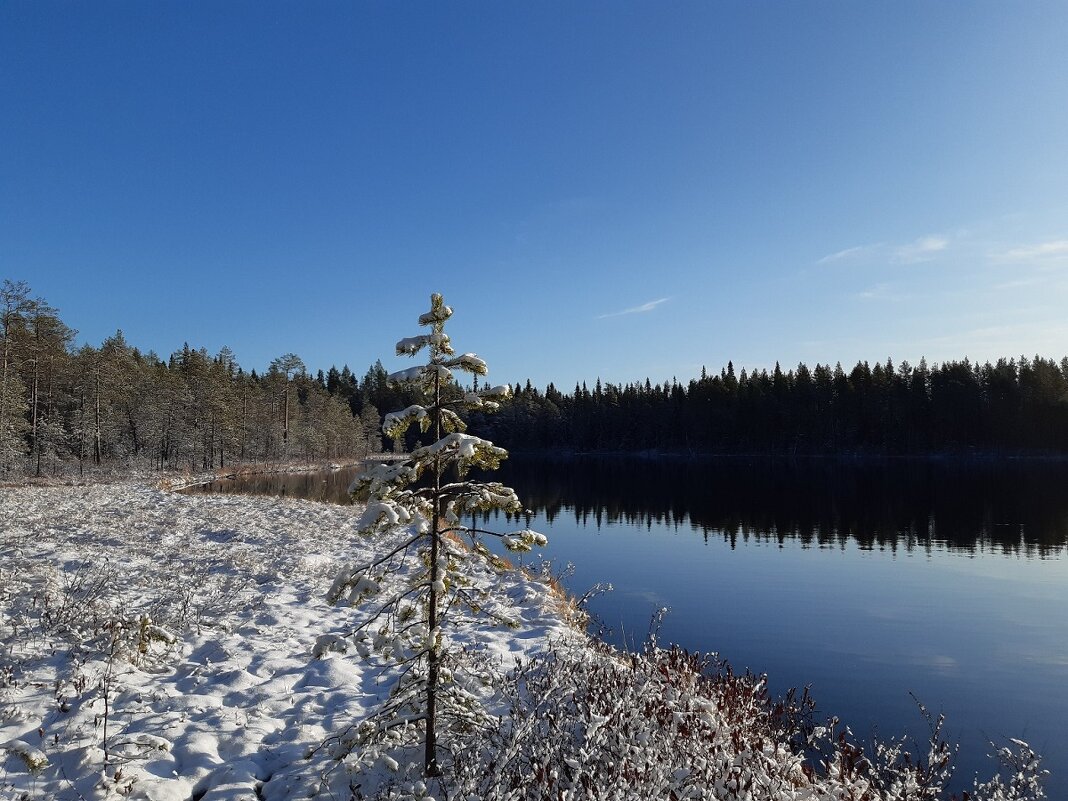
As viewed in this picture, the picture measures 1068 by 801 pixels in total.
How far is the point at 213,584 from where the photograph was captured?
444 inches

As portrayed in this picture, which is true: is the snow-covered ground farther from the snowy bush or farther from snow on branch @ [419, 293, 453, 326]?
snow on branch @ [419, 293, 453, 326]

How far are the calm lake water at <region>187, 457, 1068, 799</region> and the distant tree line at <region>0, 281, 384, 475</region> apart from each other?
36.6m

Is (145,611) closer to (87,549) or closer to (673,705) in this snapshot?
(87,549)

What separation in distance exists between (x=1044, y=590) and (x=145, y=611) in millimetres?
23596

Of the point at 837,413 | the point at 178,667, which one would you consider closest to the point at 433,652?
the point at 178,667

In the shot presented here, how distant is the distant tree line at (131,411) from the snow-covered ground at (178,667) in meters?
34.7

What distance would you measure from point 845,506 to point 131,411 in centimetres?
6680

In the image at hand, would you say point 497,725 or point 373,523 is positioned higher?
point 373,523

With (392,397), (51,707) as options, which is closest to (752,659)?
(51,707)

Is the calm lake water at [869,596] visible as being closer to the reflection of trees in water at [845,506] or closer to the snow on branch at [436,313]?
the reflection of trees in water at [845,506]

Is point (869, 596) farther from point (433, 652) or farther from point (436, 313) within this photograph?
point (436, 313)

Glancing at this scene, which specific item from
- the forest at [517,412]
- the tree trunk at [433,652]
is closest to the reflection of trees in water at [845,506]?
the forest at [517,412]

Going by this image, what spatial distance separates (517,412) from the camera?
132 metres

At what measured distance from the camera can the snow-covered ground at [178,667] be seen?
498 centimetres
